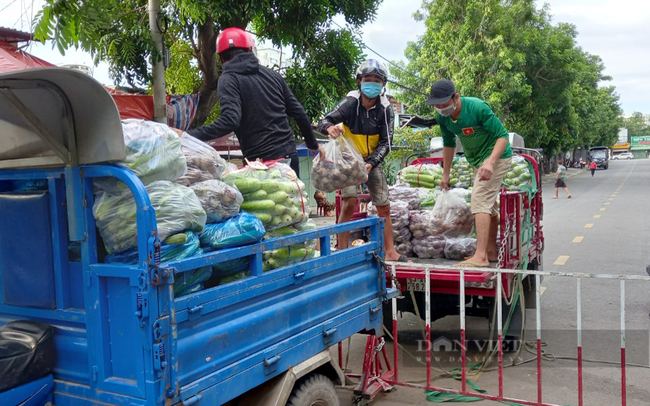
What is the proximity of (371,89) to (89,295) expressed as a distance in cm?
351

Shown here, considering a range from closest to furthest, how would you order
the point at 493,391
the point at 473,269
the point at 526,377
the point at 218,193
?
the point at 218,193, the point at 473,269, the point at 493,391, the point at 526,377

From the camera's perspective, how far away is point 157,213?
8.67 ft

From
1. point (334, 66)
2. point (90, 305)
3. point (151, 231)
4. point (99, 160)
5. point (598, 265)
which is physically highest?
point (334, 66)

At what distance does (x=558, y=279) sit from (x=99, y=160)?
8.21m

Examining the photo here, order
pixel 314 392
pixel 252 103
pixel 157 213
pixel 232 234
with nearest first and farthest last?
pixel 157 213 < pixel 232 234 < pixel 314 392 < pixel 252 103

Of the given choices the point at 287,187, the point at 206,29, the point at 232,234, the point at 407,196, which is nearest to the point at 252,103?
the point at 287,187

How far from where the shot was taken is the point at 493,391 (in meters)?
4.84

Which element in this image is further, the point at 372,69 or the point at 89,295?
the point at 372,69

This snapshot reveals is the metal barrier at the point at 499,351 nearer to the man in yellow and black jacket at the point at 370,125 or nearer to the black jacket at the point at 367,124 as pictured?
the man in yellow and black jacket at the point at 370,125

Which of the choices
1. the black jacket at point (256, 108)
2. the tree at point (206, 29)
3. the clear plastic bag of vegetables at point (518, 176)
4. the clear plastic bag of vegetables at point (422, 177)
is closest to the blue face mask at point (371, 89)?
the black jacket at point (256, 108)

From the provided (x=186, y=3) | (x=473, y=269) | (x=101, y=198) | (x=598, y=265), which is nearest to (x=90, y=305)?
(x=101, y=198)

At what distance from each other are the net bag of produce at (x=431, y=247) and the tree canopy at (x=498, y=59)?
60.3ft

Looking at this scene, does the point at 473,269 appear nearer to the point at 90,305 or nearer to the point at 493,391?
the point at 493,391

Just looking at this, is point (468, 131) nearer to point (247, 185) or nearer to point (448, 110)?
point (448, 110)
